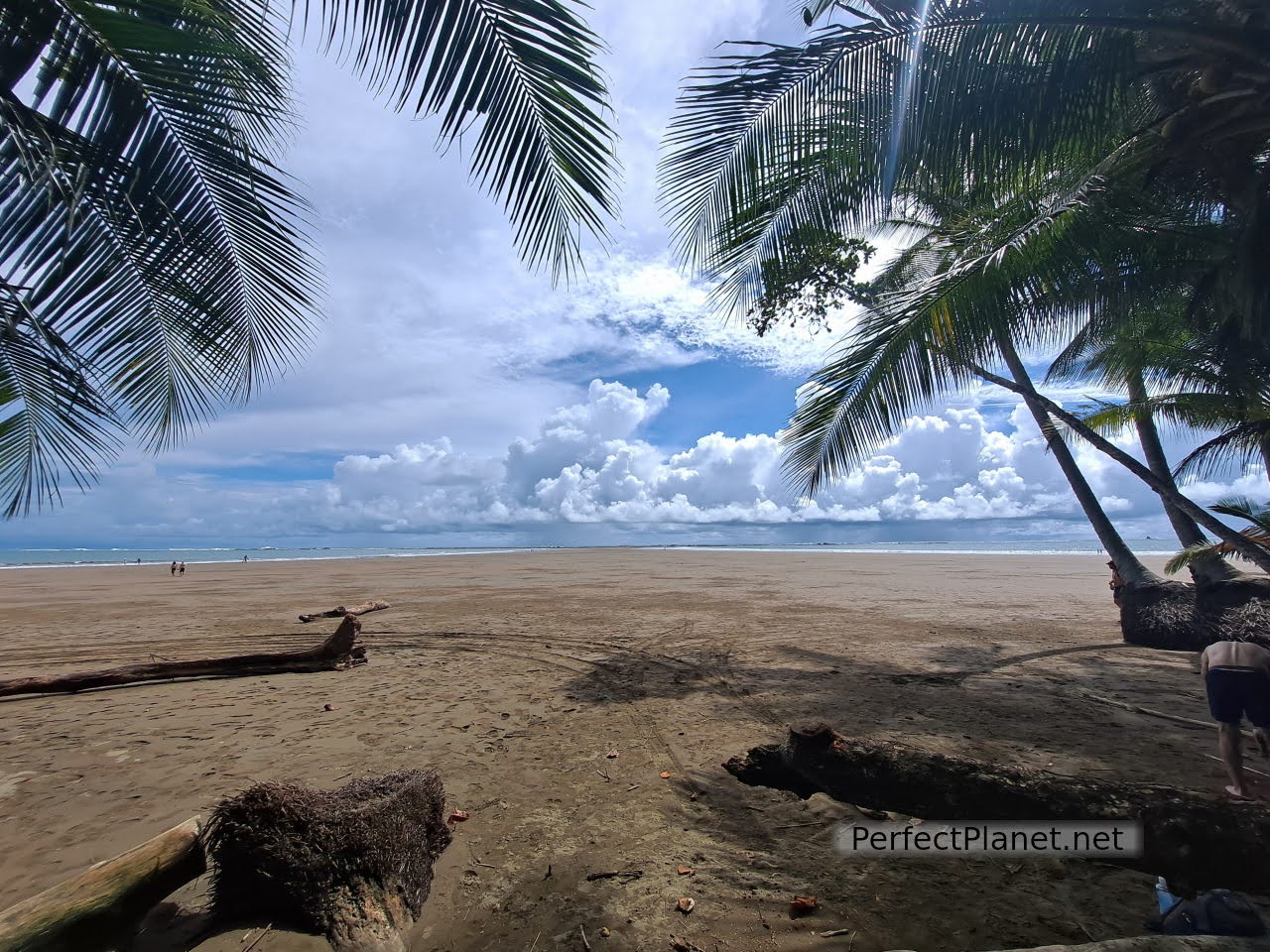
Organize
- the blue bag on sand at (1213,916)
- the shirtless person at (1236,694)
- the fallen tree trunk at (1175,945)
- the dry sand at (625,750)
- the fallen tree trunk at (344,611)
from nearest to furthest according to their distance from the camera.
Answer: the fallen tree trunk at (1175,945) → the blue bag on sand at (1213,916) → the dry sand at (625,750) → the shirtless person at (1236,694) → the fallen tree trunk at (344,611)

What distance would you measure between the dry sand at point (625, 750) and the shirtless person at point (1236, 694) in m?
0.40

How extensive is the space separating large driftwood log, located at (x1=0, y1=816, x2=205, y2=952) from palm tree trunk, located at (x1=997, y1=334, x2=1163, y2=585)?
32.2 feet

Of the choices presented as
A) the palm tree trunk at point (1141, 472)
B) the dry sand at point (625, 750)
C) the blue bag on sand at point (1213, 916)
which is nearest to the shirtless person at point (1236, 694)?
the dry sand at point (625, 750)

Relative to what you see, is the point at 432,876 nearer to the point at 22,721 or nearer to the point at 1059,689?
the point at 22,721

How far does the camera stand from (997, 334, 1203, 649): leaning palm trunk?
26.9 feet

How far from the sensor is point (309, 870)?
2404 millimetres

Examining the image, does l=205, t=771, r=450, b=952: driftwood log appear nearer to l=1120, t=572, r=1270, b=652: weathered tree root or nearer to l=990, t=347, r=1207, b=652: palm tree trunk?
l=990, t=347, r=1207, b=652: palm tree trunk

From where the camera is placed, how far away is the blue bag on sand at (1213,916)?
2.11m

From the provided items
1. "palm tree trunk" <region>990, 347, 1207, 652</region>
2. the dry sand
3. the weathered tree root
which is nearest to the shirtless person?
the dry sand

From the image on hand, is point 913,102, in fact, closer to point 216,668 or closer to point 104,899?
point 104,899

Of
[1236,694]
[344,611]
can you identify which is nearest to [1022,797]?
[1236,694]

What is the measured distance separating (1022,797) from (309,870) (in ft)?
10.8

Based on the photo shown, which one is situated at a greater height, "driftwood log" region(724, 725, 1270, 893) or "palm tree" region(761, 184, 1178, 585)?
"palm tree" region(761, 184, 1178, 585)

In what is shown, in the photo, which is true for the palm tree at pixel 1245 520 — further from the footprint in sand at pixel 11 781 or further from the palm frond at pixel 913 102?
the footprint in sand at pixel 11 781
